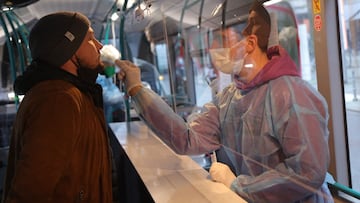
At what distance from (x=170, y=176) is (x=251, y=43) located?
799mm

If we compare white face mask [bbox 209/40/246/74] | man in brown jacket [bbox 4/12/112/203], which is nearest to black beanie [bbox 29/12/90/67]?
man in brown jacket [bbox 4/12/112/203]

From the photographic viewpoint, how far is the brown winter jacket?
53.6 inches

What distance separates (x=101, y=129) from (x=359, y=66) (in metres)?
1.05

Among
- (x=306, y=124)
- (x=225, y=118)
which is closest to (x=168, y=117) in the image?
(x=225, y=118)

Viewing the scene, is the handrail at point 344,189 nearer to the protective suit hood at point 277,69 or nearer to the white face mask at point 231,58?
the protective suit hood at point 277,69

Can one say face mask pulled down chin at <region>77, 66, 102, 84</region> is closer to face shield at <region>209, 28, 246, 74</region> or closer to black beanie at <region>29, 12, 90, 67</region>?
black beanie at <region>29, 12, 90, 67</region>

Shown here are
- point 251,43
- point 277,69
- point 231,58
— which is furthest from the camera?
point 231,58

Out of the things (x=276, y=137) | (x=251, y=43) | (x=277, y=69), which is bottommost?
(x=276, y=137)

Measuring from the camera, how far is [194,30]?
290cm

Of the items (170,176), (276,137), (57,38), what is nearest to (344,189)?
(276,137)

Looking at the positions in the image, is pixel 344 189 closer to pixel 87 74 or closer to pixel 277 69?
pixel 277 69

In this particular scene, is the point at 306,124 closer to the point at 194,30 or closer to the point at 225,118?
the point at 225,118

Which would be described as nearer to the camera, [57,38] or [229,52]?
[57,38]

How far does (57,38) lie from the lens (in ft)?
5.13
